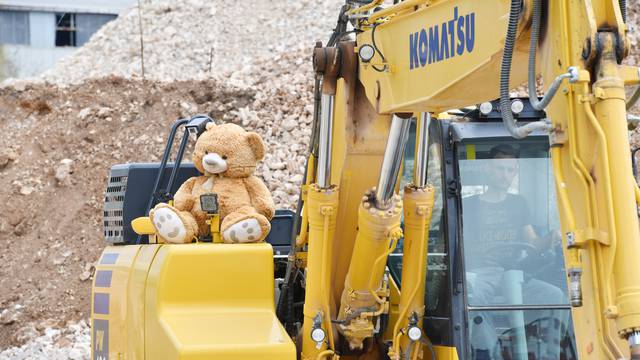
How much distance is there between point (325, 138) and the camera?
508 centimetres

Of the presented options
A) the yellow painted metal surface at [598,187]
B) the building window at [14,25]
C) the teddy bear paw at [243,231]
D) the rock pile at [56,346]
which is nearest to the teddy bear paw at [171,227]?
the teddy bear paw at [243,231]

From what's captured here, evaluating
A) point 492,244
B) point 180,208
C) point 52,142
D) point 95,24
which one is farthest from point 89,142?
point 95,24

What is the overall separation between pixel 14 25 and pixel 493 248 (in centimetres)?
2738

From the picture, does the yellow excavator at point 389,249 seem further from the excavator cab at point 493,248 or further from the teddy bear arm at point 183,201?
the teddy bear arm at point 183,201

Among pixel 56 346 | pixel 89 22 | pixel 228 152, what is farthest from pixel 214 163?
pixel 89 22

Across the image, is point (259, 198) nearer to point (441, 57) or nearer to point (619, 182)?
point (441, 57)

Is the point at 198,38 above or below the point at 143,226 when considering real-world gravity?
above

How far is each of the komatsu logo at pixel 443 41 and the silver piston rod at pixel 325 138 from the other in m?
0.71

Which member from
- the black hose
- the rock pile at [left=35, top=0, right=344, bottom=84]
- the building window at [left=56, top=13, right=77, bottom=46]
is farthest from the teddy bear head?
the building window at [left=56, top=13, right=77, bottom=46]

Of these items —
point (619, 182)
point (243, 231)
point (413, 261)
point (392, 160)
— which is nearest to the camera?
point (619, 182)

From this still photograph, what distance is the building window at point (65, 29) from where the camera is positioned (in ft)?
101

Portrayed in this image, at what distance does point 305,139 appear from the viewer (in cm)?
1384

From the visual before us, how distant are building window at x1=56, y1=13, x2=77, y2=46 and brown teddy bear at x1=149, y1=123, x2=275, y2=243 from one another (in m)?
26.1

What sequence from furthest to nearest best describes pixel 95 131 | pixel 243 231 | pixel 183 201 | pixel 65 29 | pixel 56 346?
pixel 65 29, pixel 95 131, pixel 56 346, pixel 183 201, pixel 243 231
